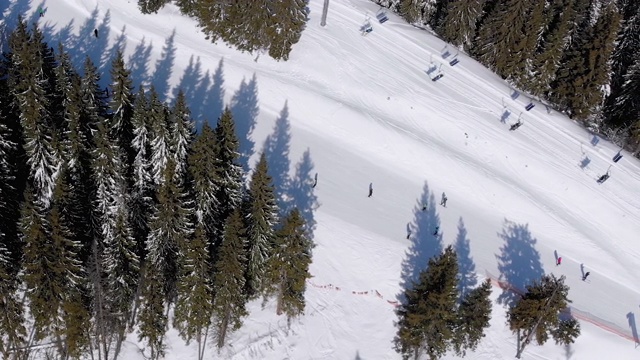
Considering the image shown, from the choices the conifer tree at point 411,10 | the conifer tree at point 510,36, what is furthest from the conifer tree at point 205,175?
the conifer tree at point 510,36

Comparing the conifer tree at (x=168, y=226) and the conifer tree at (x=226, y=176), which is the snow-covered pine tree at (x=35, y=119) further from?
the conifer tree at (x=226, y=176)

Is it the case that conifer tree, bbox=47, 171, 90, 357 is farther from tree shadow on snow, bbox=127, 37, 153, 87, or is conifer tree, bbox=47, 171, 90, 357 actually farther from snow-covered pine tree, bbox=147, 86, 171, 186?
tree shadow on snow, bbox=127, 37, 153, 87

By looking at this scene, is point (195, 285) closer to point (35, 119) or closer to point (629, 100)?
point (35, 119)

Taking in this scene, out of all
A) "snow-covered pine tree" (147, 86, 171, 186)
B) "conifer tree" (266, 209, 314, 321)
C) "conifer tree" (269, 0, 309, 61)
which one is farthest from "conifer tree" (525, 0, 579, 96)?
"snow-covered pine tree" (147, 86, 171, 186)

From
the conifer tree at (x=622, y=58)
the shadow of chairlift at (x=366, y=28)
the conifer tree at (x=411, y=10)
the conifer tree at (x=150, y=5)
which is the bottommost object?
the conifer tree at (x=150, y=5)

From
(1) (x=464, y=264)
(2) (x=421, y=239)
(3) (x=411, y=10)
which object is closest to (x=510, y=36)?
(3) (x=411, y=10)

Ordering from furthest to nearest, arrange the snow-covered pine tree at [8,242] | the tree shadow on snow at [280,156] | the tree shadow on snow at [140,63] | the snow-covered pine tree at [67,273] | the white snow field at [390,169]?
the tree shadow on snow at [140,63], the tree shadow on snow at [280,156], the white snow field at [390,169], the snow-covered pine tree at [8,242], the snow-covered pine tree at [67,273]

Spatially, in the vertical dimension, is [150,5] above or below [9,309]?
above
